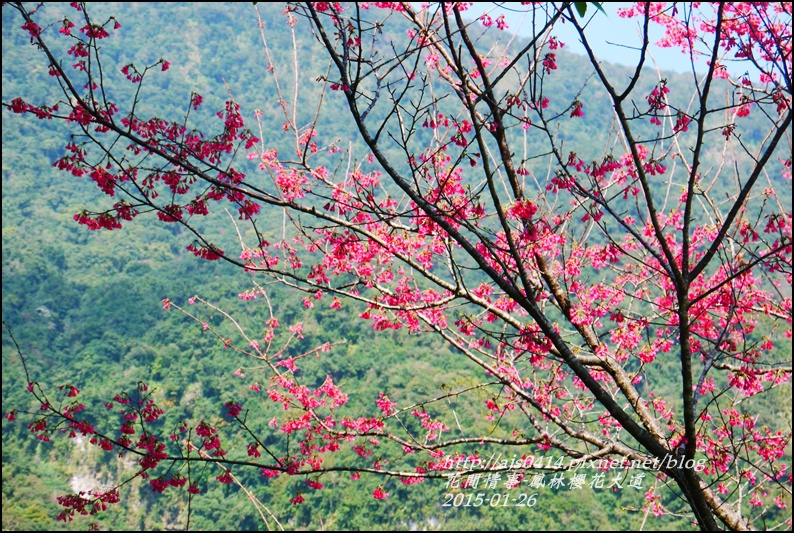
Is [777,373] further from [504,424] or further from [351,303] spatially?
[351,303]

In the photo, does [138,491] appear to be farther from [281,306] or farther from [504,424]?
[504,424]

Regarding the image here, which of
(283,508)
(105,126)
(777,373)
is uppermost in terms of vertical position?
(283,508)

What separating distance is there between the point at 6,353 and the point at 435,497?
20.2 meters

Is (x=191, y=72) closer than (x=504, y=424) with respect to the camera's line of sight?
No

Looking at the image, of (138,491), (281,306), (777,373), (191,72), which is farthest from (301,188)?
(191,72)

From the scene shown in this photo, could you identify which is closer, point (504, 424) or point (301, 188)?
point (301, 188)

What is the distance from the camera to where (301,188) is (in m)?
3.76

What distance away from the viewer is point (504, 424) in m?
23.0

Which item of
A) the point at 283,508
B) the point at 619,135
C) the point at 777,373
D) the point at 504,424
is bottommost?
the point at 777,373

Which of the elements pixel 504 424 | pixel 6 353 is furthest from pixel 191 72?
pixel 504 424

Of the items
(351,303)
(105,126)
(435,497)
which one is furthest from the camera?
(351,303)

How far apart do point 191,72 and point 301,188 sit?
196 ft

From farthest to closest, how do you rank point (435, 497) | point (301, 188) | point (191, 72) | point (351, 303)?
point (191, 72) → point (351, 303) → point (435, 497) → point (301, 188)

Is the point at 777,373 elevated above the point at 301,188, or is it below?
below
